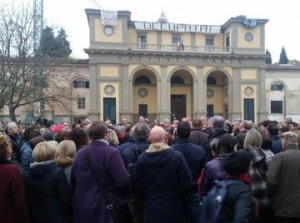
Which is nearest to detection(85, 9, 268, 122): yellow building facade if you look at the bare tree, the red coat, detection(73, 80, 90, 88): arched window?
detection(73, 80, 90, 88): arched window

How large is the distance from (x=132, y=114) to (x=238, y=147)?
4359cm

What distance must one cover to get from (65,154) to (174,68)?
44939 millimetres

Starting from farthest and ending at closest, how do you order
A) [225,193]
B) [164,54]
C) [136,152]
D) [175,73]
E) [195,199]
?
1. [175,73]
2. [164,54]
3. [136,152]
4. [195,199]
5. [225,193]

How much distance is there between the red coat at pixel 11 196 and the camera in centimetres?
525

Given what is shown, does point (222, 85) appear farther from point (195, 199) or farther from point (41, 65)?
point (195, 199)

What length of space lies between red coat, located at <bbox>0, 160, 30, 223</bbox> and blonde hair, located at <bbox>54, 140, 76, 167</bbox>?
0.77 meters

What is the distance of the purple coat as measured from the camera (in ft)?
18.2

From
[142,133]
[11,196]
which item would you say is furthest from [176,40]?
[11,196]

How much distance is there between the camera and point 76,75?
174ft

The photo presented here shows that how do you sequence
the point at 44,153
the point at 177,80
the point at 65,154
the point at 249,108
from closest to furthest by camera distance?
the point at 44,153, the point at 65,154, the point at 249,108, the point at 177,80

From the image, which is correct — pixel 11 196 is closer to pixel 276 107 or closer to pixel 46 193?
pixel 46 193

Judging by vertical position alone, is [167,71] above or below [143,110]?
above

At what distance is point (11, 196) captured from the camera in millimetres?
5309

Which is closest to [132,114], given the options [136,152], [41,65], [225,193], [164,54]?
[164,54]
